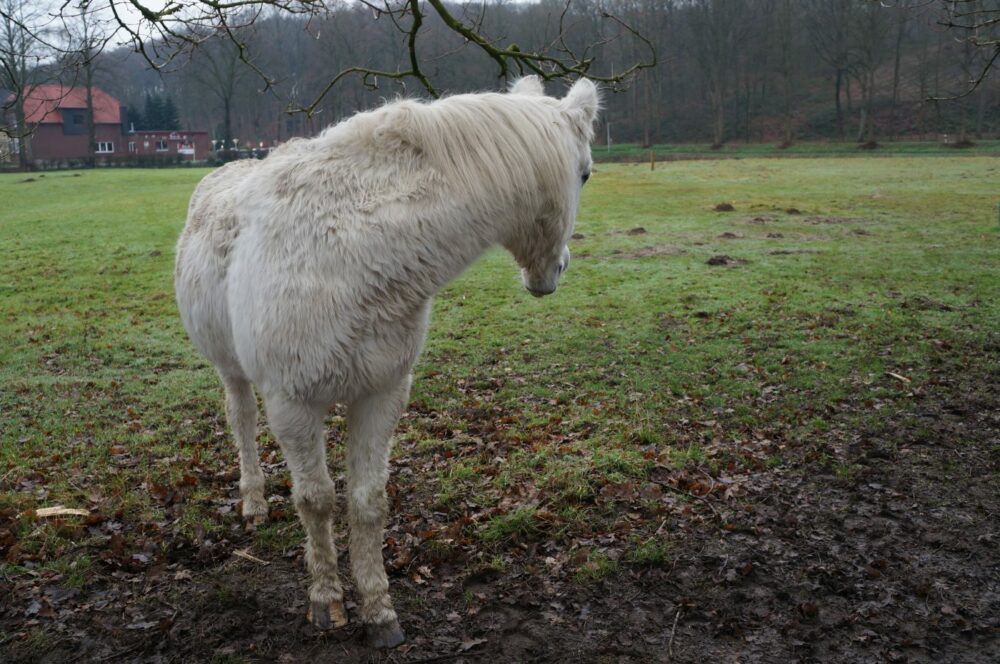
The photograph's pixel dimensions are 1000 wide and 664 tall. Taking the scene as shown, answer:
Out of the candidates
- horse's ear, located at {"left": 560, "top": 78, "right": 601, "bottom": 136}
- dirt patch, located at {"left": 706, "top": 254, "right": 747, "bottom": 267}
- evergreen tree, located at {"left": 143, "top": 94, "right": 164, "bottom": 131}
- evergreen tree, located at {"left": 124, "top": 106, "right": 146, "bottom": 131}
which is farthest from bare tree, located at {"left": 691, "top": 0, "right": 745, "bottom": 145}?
horse's ear, located at {"left": 560, "top": 78, "right": 601, "bottom": 136}

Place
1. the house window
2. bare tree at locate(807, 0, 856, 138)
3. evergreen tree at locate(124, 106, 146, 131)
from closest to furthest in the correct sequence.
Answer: bare tree at locate(807, 0, 856, 138)
the house window
evergreen tree at locate(124, 106, 146, 131)

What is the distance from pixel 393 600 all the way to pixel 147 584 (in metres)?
1.45

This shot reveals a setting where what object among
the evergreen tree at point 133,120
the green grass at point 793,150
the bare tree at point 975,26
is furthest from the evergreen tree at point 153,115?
the bare tree at point 975,26

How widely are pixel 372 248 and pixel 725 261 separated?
41.7 feet

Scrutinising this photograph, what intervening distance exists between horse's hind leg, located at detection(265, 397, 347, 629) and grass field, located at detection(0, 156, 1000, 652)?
59 centimetres

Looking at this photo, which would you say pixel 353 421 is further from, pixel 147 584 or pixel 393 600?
pixel 147 584

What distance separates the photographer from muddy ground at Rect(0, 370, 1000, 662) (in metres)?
3.74

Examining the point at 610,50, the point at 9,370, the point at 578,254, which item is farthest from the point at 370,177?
the point at 610,50

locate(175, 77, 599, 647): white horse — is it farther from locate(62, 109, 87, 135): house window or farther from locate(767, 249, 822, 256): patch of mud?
locate(62, 109, 87, 135): house window

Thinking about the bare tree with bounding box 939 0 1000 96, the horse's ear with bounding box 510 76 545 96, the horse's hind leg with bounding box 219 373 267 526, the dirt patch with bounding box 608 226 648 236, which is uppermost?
the bare tree with bounding box 939 0 1000 96

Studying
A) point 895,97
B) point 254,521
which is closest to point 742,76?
point 895,97

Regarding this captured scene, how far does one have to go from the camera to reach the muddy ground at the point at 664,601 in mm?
3736

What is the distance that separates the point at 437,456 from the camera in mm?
6223

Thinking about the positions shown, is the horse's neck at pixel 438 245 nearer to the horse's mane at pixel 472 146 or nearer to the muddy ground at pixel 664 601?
the horse's mane at pixel 472 146
